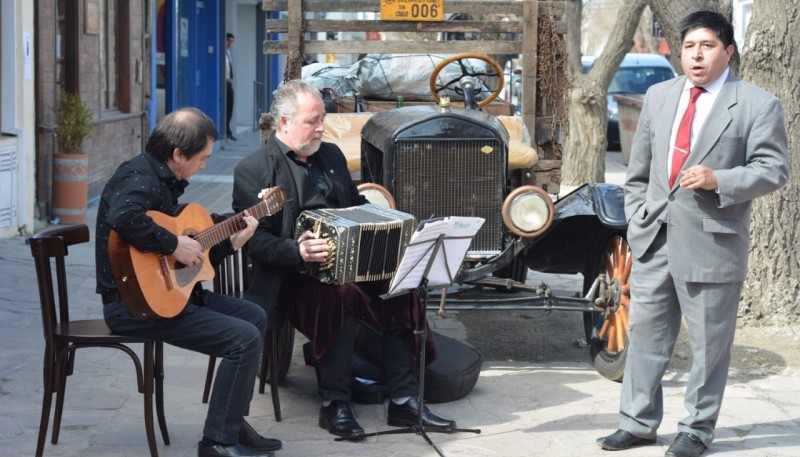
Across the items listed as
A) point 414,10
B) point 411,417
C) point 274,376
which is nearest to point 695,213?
point 411,417

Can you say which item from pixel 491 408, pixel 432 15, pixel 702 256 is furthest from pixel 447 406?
pixel 432 15

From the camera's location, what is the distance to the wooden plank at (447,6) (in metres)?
8.34

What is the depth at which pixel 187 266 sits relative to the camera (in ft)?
16.1

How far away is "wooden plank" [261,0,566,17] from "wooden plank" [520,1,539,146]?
85mm

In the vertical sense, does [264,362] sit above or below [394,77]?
below

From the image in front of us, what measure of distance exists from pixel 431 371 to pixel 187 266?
5.28ft

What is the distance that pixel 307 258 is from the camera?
5.43 meters

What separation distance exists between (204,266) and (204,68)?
58.2 feet

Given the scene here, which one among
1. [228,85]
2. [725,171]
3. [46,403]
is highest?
[725,171]

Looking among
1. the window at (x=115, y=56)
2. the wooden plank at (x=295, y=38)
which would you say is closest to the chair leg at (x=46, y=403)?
the wooden plank at (x=295, y=38)

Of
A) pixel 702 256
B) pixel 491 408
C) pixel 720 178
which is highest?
pixel 720 178

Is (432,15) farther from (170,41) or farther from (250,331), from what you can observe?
(170,41)

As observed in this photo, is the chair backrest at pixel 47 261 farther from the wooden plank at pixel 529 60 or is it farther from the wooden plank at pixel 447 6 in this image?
the wooden plank at pixel 529 60

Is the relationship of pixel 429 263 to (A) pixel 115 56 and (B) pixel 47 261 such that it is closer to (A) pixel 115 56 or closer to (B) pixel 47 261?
(B) pixel 47 261
